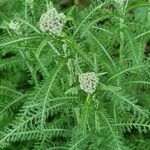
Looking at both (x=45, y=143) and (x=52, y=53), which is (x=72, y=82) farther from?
(x=45, y=143)

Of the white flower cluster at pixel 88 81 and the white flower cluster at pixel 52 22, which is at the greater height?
the white flower cluster at pixel 52 22

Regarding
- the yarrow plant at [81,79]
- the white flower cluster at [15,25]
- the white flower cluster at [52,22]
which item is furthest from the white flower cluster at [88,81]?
the white flower cluster at [15,25]

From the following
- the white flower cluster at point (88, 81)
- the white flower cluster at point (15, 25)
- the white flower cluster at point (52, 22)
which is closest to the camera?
the white flower cluster at point (52, 22)

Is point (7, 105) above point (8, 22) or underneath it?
underneath

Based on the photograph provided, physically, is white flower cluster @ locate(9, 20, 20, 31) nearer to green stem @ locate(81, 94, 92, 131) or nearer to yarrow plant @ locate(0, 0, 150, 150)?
yarrow plant @ locate(0, 0, 150, 150)

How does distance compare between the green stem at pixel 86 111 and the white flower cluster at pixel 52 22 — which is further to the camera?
the green stem at pixel 86 111

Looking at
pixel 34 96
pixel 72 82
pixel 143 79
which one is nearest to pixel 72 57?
pixel 72 82

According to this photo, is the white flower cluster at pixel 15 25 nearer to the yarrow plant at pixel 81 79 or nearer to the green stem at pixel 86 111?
the yarrow plant at pixel 81 79

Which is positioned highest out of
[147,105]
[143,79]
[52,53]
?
[52,53]
